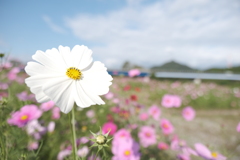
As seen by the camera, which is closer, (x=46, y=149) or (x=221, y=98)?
(x=46, y=149)

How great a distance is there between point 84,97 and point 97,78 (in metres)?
0.07

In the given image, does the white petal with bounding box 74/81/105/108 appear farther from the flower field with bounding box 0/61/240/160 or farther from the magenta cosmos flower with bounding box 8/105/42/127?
the magenta cosmos flower with bounding box 8/105/42/127

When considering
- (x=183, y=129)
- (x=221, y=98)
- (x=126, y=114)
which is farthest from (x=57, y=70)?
(x=221, y=98)

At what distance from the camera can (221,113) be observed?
149 inches

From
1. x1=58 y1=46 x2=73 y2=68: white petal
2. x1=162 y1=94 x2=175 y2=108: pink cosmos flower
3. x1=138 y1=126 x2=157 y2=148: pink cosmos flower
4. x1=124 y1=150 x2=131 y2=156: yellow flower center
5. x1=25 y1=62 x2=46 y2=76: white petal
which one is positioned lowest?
x1=138 y1=126 x2=157 y2=148: pink cosmos flower

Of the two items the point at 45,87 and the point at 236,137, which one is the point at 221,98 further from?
the point at 45,87

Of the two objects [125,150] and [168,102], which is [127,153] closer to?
[125,150]

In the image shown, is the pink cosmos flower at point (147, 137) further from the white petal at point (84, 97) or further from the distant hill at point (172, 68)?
the distant hill at point (172, 68)

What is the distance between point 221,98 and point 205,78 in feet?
23.1

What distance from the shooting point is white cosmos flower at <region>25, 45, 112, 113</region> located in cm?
38

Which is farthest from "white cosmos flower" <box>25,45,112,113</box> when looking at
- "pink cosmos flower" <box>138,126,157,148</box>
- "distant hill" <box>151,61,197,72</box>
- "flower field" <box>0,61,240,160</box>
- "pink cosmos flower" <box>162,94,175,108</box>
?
"distant hill" <box>151,61,197,72</box>

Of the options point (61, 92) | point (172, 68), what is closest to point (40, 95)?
point (61, 92)

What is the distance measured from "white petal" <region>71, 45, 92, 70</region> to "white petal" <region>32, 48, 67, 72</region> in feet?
0.12

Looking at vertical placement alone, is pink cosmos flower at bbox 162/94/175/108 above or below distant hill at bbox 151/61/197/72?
below
